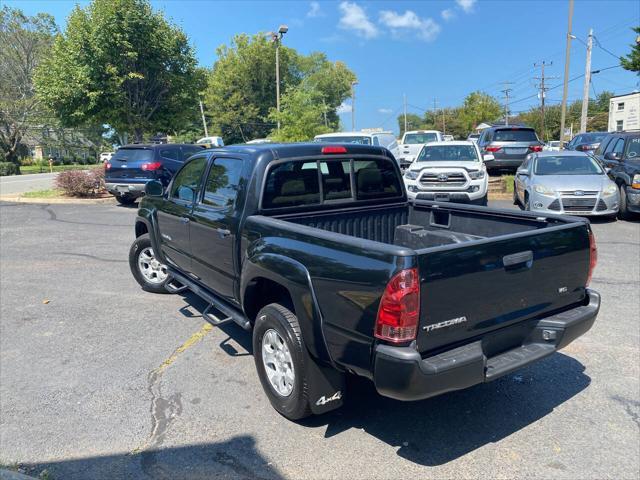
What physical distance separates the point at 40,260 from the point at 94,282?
2.14m

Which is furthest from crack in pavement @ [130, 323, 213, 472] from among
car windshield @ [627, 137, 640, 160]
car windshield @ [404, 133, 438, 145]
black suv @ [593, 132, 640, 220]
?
car windshield @ [404, 133, 438, 145]

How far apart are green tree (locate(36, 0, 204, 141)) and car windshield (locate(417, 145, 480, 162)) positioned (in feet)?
34.6

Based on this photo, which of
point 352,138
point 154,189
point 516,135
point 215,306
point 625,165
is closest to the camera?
point 215,306

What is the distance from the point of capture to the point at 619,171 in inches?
449

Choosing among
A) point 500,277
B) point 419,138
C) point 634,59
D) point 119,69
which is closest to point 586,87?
point 634,59

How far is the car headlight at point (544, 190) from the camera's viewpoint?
405 inches

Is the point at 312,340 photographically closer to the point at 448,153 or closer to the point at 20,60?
the point at 448,153

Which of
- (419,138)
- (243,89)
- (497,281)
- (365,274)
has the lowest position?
(497,281)

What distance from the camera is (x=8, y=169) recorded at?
39.7 m

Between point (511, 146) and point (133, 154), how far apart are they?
39.8 ft

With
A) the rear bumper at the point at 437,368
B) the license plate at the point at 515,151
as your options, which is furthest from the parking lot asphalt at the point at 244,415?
the license plate at the point at 515,151

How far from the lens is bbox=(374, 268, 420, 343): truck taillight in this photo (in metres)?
2.61

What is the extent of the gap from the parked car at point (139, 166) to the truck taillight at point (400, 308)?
12.0 metres

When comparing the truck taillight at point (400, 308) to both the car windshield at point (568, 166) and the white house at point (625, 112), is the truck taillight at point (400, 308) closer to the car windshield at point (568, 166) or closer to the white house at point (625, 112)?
the car windshield at point (568, 166)
